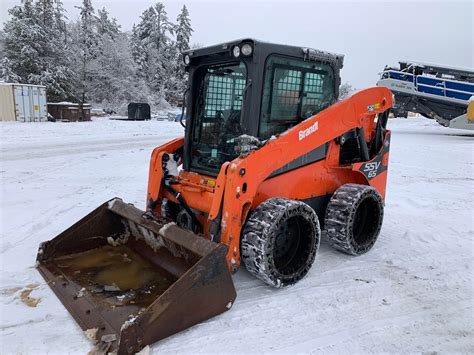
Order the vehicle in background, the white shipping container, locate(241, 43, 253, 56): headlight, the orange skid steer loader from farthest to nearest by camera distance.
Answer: the white shipping container → the vehicle in background → locate(241, 43, 253, 56): headlight → the orange skid steer loader

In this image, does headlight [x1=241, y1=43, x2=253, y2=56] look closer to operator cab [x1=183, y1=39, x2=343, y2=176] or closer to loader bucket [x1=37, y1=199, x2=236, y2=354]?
operator cab [x1=183, y1=39, x2=343, y2=176]

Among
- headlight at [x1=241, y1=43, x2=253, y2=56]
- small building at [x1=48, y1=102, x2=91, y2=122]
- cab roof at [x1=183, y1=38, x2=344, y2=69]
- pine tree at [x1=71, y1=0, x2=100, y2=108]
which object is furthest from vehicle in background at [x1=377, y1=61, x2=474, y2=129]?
pine tree at [x1=71, y1=0, x2=100, y2=108]

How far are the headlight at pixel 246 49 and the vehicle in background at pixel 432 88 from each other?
15.2 meters

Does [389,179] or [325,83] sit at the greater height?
[325,83]

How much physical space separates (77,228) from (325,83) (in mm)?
3085

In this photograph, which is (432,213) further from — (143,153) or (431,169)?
(143,153)

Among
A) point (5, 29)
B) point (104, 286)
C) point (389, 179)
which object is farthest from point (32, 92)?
point (104, 286)

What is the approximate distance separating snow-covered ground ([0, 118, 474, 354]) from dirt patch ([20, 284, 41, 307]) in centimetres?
2

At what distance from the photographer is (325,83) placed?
165 inches

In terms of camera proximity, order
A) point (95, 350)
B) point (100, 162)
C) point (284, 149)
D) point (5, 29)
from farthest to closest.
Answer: point (5, 29) < point (100, 162) < point (284, 149) < point (95, 350)

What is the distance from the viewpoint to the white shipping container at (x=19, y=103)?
19.7 meters

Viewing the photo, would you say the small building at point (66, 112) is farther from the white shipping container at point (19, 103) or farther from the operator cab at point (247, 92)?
the operator cab at point (247, 92)

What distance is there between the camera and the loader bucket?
259 cm

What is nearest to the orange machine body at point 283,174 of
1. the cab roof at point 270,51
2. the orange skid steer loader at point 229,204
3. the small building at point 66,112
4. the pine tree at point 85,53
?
the orange skid steer loader at point 229,204
